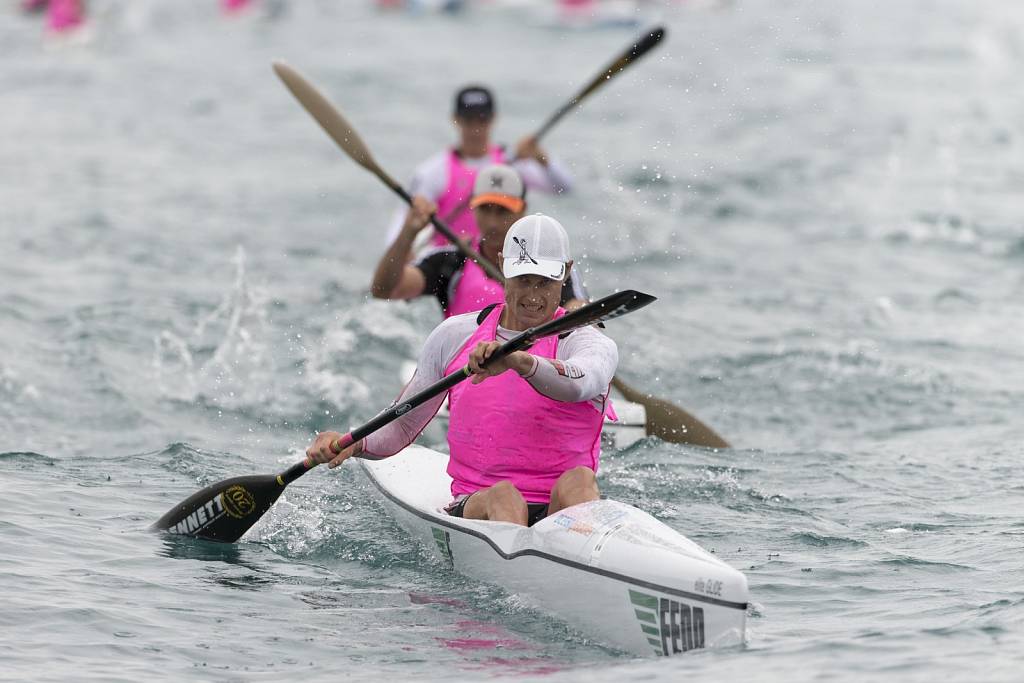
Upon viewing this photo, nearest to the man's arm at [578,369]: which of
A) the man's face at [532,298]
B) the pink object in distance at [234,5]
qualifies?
the man's face at [532,298]

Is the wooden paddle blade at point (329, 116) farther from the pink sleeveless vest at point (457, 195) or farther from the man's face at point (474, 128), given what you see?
the pink sleeveless vest at point (457, 195)

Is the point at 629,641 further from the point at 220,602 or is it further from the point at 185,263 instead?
the point at 185,263

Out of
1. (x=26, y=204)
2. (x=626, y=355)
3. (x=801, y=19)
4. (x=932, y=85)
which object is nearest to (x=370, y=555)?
(x=626, y=355)

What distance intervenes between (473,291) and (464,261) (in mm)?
236

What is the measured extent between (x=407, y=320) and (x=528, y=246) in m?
5.96

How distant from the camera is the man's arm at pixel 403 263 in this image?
Answer: 8.04 m

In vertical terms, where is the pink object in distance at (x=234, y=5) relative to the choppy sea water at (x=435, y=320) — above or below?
above

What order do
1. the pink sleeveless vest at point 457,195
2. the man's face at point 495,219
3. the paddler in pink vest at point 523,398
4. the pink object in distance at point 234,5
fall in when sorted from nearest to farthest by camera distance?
the paddler in pink vest at point 523,398
the man's face at point 495,219
the pink sleeveless vest at point 457,195
the pink object in distance at point 234,5

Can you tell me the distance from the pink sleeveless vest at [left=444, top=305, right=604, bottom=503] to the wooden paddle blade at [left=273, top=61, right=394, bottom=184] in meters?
3.40

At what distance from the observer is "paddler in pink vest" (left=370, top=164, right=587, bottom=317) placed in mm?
7707

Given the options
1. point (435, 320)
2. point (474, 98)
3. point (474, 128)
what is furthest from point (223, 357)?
point (474, 98)

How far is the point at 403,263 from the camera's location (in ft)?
26.7

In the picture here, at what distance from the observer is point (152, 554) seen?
6.47 metres

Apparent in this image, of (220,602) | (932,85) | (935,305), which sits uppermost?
(932,85)
